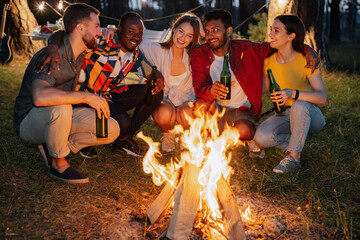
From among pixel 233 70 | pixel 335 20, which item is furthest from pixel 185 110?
pixel 335 20

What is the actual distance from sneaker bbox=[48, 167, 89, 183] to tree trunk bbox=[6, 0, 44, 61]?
857 centimetres

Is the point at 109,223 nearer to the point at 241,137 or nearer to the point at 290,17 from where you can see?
the point at 241,137

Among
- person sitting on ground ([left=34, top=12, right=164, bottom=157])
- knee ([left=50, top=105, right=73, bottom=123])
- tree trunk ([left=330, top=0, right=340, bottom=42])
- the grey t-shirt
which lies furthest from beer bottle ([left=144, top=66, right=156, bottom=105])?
tree trunk ([left=330, top=0, right=340, bottom=42])

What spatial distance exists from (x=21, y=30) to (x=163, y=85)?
8565 mm

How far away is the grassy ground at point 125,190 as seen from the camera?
295 centimetres

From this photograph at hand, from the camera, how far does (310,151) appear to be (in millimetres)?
4688

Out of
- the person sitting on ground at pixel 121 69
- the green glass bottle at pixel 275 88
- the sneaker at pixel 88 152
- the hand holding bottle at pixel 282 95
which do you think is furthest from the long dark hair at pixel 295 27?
the sneaker at pixel 88 152

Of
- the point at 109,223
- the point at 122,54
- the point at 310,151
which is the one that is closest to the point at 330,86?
the point at 310,151

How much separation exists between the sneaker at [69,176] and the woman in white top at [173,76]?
1316mm

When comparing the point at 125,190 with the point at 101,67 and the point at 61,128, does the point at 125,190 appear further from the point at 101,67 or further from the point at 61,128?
the point at 101,67

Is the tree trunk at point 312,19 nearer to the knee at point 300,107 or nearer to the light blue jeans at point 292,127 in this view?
the light blue jeans at point 292,127

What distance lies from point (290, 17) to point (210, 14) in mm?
965

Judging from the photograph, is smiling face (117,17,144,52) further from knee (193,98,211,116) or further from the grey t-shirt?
knee (193,98,211,116)

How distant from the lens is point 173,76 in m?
4.67
